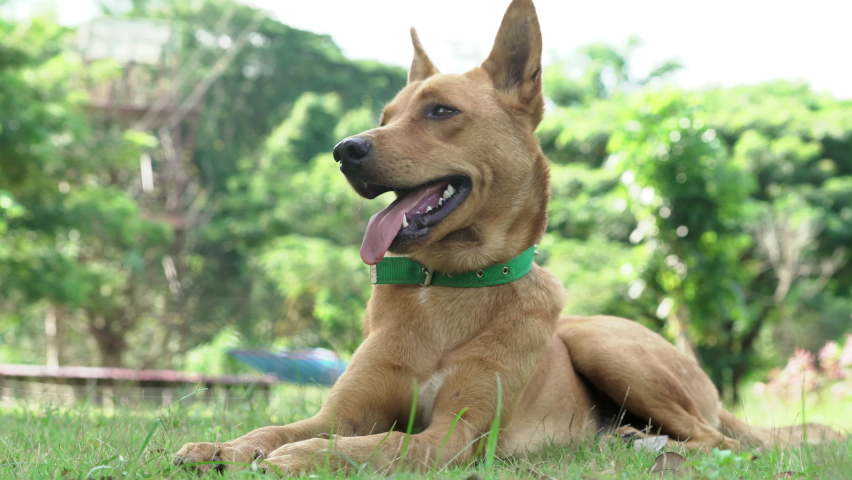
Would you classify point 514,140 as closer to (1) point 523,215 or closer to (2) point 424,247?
(1) point 523,215

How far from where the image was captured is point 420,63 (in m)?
3.71

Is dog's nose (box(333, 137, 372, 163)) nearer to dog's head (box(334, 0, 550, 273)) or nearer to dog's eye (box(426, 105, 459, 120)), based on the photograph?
dog's head (box(334, 0, 550, 273))

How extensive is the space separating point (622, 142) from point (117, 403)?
720 cm

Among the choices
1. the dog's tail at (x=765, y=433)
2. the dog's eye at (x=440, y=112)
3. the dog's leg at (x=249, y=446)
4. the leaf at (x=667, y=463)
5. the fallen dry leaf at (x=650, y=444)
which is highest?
the dog's eye at (x=440, y=112)

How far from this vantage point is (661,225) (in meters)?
10.1

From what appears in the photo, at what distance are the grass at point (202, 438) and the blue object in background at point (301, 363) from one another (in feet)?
5.88

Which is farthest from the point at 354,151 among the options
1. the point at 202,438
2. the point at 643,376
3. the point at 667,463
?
the point at 643,376

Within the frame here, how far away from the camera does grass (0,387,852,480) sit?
1987 millimetres

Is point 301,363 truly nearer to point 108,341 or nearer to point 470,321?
point 470,321

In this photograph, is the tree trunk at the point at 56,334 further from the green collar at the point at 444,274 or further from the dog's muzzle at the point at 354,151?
the dog's muzzle at the point at 354,151

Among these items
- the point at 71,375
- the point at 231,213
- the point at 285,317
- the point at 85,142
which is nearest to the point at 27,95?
the point at 85,142

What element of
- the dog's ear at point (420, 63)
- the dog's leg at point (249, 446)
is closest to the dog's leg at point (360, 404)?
the dog's leg at point (249, 446)

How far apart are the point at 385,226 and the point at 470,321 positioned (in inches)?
19.0

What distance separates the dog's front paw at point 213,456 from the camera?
206 centimetres
